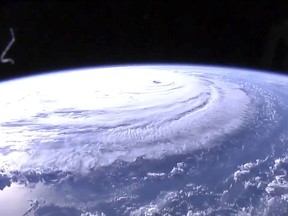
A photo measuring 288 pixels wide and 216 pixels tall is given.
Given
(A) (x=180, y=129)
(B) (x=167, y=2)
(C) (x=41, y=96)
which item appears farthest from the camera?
(C) (x=41, y=96)

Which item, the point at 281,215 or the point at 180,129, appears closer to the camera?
the point at 281,215

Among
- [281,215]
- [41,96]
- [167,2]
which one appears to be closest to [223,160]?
[281,215]

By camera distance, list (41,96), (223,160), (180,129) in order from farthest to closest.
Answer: (41,96) < (180,129) < (223,160)

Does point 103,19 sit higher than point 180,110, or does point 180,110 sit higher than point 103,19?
point 103,19

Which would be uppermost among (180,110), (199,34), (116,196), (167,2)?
(167,2)

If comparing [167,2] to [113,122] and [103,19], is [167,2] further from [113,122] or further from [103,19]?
[113,122]

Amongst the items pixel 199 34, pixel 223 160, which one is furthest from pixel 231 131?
pixel 199 34
